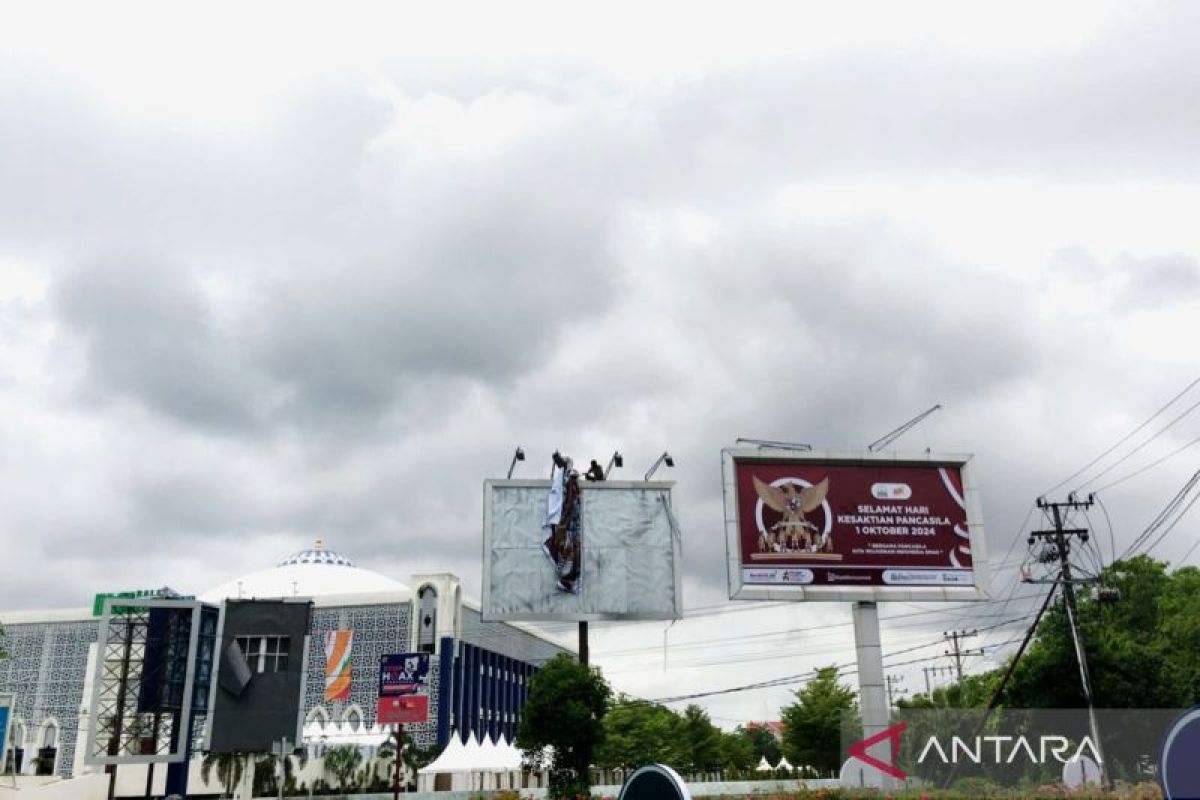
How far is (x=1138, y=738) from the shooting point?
3678 cm

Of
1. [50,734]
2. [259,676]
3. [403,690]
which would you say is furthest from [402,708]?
[50,734]


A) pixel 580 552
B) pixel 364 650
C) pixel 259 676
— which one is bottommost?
pixel 259 676

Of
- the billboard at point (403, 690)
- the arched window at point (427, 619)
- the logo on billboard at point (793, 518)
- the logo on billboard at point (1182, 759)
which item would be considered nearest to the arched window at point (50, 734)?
the arched window at point (427, 619)

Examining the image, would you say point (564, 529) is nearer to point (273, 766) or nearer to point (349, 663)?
point (273, 766)

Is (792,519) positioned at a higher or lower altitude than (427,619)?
lower

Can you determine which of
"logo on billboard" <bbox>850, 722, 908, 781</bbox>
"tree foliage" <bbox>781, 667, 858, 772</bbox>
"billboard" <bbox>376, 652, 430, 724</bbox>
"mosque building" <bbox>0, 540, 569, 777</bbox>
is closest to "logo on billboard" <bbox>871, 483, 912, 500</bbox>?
"logo on billboard" <bbox>850, 722, 908, 781</bbox>

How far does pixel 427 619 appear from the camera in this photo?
69875 mm

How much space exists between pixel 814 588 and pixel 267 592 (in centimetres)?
6552

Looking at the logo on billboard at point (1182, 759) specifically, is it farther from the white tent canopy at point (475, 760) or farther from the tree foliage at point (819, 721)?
the tree foliage at point (819, 721)

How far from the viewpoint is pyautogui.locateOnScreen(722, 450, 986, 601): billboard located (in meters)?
30.8

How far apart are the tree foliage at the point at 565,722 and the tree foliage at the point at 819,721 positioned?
118 ft

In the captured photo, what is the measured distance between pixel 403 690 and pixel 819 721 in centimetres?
3500

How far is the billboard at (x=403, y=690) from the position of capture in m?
39.0

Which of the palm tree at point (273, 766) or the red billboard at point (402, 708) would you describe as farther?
the palm tree at point (273, 766)
